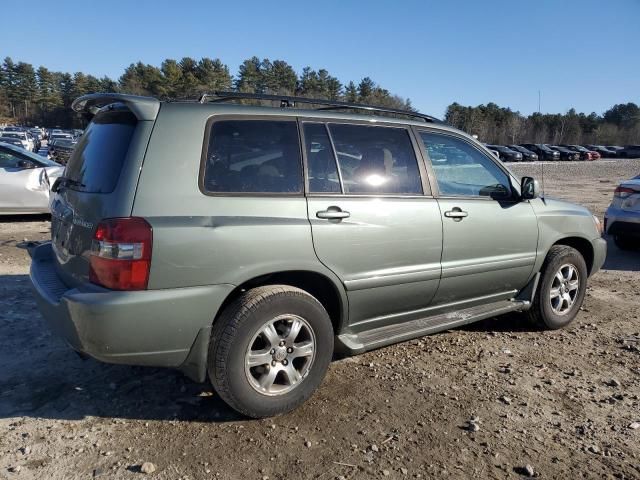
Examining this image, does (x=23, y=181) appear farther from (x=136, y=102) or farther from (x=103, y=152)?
(x=136, y=102)

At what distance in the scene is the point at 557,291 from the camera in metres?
4.84

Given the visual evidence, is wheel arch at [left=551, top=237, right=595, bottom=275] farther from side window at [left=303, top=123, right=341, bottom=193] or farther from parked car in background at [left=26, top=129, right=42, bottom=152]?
parked car in background at [left=26, top=129, right=42, bottom=152]

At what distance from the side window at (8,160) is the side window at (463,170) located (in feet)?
27.1

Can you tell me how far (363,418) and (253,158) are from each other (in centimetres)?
172

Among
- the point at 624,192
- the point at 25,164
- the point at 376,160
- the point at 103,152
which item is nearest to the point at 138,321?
the point at 103,152

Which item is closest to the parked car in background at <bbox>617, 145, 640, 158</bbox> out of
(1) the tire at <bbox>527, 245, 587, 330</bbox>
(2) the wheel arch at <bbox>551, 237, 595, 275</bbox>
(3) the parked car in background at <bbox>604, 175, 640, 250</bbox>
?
(3) the parked car in background at <bbox>604, 175, 640, 250</bbox>

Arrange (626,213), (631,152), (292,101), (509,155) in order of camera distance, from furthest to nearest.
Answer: (631,152), (509,155), (626,213), (292,101)

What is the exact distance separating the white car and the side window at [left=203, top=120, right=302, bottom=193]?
7.29m

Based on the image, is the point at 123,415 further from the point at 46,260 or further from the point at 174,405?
the point at 46,260

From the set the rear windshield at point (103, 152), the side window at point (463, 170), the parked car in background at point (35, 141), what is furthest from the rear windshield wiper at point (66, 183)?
the parked car in background at point (35, 141)

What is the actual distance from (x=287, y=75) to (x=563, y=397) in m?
85.1

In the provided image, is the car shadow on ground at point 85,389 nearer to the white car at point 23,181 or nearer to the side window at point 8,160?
the white car at point 23,181

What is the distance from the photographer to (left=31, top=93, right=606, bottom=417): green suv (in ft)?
9.24

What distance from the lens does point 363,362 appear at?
13.4 feet
